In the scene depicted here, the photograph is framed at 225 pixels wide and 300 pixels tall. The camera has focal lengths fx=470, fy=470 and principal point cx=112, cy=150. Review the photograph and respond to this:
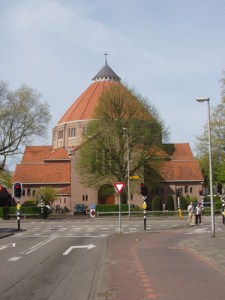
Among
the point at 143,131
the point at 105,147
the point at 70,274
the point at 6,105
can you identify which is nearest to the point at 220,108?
the point at 143,131

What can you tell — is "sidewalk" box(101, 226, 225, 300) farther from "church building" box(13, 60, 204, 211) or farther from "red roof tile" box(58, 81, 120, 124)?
"red roof tile" box(58, 81, 120, 124)

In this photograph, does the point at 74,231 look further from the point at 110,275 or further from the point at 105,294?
the point at 105,294

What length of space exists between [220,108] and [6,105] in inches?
935

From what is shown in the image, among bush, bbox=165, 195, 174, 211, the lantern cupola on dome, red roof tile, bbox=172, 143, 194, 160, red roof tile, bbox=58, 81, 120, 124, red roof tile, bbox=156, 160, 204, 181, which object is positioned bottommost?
bush, bbox=165, 195, 174, 211

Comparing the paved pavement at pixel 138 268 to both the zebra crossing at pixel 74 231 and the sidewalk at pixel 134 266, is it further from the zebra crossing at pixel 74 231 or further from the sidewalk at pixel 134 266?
the zebra crossing at pixel 74 231

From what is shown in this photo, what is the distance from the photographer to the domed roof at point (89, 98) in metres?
89.2

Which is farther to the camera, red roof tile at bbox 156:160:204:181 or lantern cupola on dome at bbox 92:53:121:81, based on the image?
lantern cupola on dome at bbox 92:53:121:81

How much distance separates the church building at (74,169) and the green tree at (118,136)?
11.1m

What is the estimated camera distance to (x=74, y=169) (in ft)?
236

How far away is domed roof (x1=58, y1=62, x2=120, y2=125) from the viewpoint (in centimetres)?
8925

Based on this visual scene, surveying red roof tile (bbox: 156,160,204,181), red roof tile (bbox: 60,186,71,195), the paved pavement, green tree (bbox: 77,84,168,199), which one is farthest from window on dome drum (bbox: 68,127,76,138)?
the paved pavement

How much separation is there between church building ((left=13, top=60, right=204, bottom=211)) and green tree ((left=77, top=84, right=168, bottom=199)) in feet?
36.5

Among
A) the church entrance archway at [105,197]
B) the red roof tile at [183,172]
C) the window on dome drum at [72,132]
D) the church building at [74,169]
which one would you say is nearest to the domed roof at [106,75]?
the church building at [74,169]

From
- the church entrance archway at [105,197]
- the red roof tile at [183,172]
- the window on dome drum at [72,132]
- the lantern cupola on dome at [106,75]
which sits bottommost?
the church entrance archway at [105,197]
